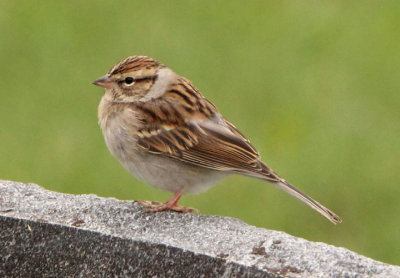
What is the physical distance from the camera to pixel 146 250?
4137 mm

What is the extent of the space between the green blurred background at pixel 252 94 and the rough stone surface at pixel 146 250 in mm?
3673

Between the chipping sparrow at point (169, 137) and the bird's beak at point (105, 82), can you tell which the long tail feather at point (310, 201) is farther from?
the bird's beak at point (105, 82)

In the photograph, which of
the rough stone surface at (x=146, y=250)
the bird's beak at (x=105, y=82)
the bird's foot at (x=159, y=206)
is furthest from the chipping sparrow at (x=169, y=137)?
the rough stone surface at (x=146, y=250)

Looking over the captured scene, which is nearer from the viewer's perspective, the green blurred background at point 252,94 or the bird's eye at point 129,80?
the bird's eye at point 129,80

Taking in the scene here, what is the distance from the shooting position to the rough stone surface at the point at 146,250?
4012 millimetres

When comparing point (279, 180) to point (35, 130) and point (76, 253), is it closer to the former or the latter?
point (76, 253)

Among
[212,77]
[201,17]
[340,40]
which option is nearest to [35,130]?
[212,77]

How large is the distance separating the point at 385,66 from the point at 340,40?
1.99ft

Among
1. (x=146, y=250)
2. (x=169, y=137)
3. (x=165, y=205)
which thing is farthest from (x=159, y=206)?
(x=146, y=250)

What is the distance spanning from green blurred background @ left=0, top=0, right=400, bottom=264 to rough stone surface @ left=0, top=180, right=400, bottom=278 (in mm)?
3673

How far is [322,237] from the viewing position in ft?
26.3

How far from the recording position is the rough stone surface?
4.01 meters

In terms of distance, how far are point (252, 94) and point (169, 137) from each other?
4366mm

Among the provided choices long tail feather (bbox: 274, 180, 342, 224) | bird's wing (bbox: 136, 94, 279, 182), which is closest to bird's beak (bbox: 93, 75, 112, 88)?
bird's wing (bbox: 136, 94, 279, 182)
